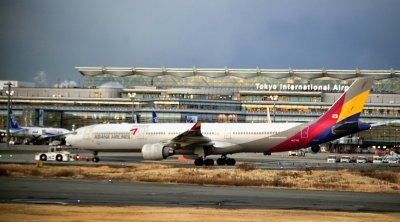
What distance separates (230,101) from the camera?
536ft

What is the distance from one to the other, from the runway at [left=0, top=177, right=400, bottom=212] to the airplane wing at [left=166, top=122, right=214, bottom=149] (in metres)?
22.4

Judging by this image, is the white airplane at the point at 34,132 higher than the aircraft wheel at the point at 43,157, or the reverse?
the white airplane at the point at 34,132

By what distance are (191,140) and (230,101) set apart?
332 ft

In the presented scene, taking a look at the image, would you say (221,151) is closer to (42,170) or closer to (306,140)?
(306,140)

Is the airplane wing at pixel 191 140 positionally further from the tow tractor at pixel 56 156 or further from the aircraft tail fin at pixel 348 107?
the tow tractor at pixel 56 156

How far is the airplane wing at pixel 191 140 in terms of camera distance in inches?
2419

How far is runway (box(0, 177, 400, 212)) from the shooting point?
2912 cm

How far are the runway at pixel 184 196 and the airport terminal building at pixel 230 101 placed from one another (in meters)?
99.3

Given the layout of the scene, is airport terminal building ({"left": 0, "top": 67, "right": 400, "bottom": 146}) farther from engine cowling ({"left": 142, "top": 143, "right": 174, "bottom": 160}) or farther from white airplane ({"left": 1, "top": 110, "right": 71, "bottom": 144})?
engine cowling ({"left": 142, "top": 143, "right": 174, "bottom": 160})

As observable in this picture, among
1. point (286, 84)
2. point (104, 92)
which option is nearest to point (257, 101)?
point (286, 84)

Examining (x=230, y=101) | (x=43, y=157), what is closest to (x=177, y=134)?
(x=43, y=157)

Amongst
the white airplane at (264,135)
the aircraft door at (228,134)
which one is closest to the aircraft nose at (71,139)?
the white airplane at (264,135)

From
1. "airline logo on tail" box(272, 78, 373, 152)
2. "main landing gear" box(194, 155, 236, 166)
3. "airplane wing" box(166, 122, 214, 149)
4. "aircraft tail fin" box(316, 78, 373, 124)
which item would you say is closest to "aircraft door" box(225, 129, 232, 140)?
"airplane wing" box(166, 122, 214, 149)

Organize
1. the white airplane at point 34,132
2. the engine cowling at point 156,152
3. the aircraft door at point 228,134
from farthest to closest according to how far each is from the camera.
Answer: the white airplane at point 34,132, the aircraft door at point 228,134, the engine cowling at point 156,152
